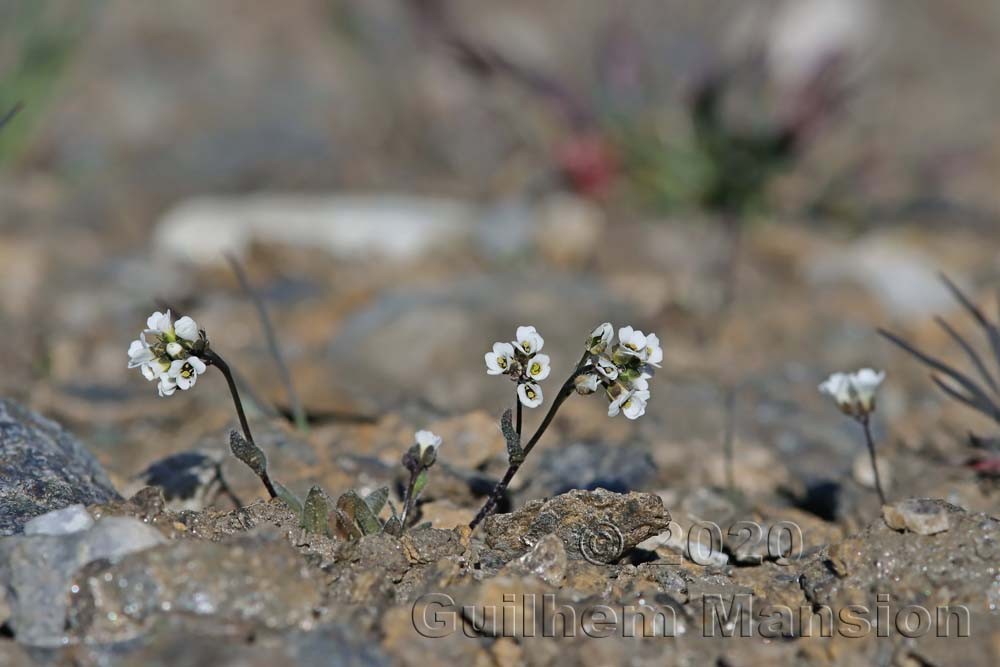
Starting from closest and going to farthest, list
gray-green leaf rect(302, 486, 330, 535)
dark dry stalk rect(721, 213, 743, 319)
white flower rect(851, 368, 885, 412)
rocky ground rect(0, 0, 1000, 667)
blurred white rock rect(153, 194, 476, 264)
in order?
rocky ground rect(0, 0, 1000, 667), gray-green leaf rect(302, 486, 330, 535), white flower rect(851, 368, 885, 412), dark dry stalk rect(721, 213, 743, 319), blurred white rock rect(153, 194, 476, 264)

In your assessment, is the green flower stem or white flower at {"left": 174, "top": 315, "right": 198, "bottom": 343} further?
the green flower stem

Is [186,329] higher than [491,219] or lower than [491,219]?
lower

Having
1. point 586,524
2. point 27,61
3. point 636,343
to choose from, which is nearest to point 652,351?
point 636,343

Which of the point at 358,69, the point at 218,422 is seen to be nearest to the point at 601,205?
the point at 358,69

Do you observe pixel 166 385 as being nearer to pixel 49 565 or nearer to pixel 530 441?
pixel 49 565

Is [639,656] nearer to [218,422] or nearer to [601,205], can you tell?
[218,422]

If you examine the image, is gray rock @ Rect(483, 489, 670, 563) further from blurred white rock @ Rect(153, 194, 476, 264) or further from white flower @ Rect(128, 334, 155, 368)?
blurred white rock @ Rect(153, 194, 476, 264)

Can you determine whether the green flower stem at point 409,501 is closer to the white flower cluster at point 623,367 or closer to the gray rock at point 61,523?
the white flower cluster at point 623,367

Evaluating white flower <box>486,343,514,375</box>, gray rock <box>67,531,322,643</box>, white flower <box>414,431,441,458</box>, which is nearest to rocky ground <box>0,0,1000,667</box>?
gray rock <box>67,531,322,643</box>
